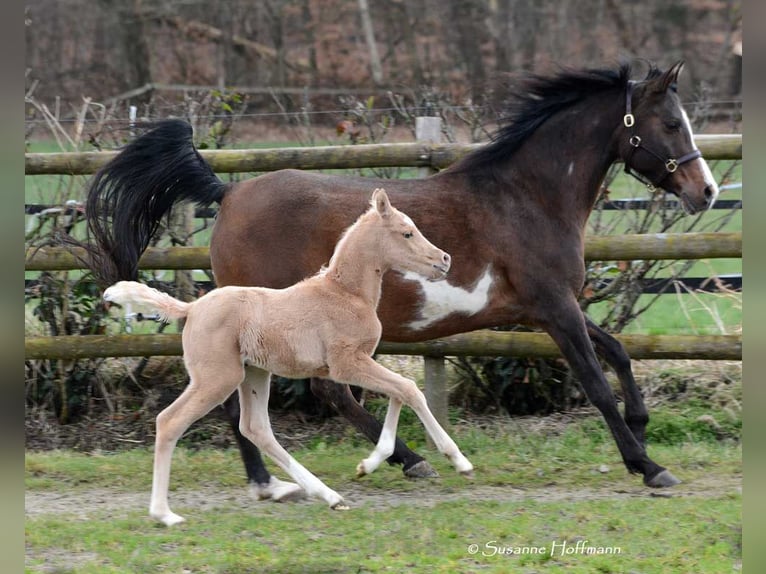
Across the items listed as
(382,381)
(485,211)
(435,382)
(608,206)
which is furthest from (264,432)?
(608,206)

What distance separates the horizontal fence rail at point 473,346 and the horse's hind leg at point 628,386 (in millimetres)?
679

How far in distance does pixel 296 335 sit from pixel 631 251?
8.52 ft

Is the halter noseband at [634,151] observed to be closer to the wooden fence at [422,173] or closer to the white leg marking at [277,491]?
the wooden fence at [422,173]

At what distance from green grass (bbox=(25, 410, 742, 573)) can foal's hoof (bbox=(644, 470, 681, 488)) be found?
7 centimetres

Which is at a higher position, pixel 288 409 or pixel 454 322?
pixel 454 322

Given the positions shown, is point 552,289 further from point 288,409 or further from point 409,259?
point 288,409

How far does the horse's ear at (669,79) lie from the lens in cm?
538

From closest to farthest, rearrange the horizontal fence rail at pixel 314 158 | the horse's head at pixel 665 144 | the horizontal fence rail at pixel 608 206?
the horse's head at pixel 665 144 < the horizontal fence rail at pixel 314 158 < the horizontal fence rail at pixel 608 206

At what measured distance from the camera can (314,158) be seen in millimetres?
6477

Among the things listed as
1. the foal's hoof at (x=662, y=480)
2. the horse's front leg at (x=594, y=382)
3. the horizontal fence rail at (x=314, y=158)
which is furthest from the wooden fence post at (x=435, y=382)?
the foal's hoof at (x=662, y=480)

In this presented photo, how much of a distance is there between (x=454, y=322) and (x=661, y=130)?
1555 millimetres

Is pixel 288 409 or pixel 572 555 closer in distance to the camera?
Answer: pixel 572 555

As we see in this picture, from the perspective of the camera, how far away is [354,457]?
241 inches
